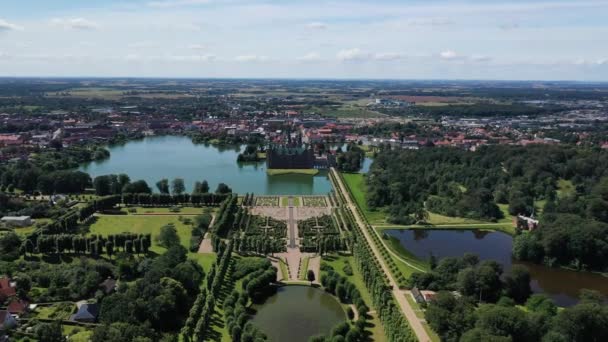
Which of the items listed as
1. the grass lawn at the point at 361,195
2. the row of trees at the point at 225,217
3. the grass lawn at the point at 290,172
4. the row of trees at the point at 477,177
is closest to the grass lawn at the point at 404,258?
the grass lawn at the point at 361,195

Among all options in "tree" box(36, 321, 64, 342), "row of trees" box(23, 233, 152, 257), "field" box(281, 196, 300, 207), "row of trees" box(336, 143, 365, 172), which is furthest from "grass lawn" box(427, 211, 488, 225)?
"tree" box(36, 321, 64, 342)

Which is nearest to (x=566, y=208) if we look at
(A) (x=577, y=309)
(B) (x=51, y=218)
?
(A) (x=577, y=309)

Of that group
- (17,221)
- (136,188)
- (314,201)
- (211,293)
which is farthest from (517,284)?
(17,221)

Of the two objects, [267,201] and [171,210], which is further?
[267,201]

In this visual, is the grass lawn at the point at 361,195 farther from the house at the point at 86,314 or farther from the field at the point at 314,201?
the house at the point at 86,314

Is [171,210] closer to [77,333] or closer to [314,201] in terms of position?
[314,201]

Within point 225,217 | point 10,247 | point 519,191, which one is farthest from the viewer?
point 519,191

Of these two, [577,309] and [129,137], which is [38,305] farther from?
[129,137]
